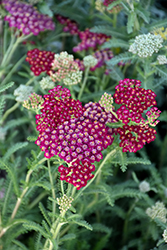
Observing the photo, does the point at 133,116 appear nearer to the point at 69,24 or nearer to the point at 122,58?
the point at 122,58

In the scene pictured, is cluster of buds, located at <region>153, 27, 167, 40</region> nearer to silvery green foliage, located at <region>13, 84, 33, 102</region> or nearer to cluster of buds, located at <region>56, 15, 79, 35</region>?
cluster of buds, located at <region>56, 15, 79, 35</region>

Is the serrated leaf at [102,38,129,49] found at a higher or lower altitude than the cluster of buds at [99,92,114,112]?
higher

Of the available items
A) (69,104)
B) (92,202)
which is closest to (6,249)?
(92,202)

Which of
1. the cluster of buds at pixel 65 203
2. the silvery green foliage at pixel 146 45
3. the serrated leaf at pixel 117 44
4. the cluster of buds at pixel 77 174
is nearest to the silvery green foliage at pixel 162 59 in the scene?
the silvery green foliage at pixel 146 45

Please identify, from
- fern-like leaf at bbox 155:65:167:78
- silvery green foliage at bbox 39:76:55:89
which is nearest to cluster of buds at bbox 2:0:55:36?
silvery green foliage at bbox 39:76:55:89

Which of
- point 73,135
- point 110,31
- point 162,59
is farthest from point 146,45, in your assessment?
point 73,135
